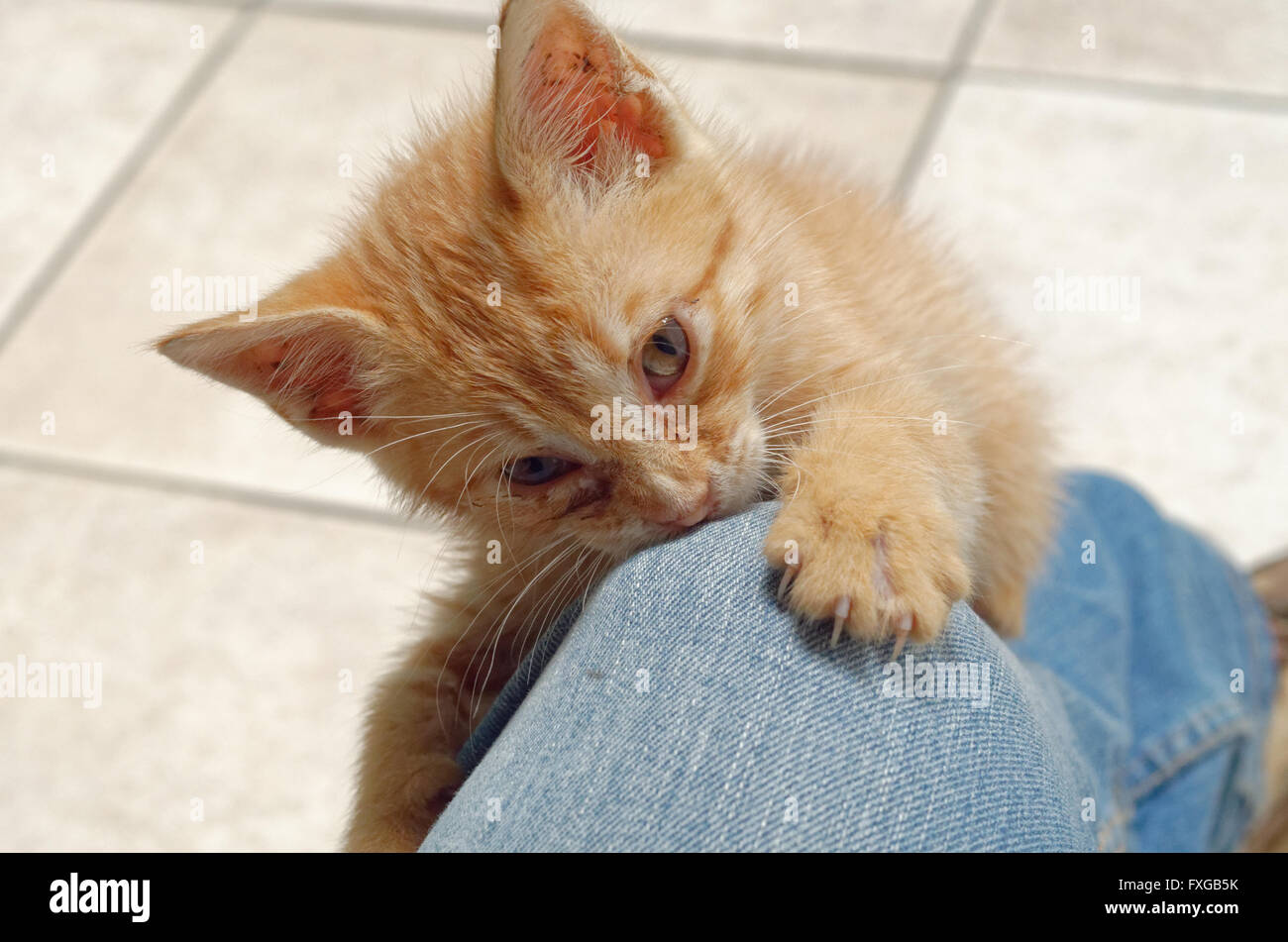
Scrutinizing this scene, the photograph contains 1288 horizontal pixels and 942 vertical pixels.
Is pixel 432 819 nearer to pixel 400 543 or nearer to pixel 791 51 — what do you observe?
pixel 400 543

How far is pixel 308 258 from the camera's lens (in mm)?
2348

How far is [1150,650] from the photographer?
4.84ft

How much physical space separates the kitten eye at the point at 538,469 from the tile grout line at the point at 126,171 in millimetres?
1674

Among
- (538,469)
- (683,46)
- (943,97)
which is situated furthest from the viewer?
(683,46)

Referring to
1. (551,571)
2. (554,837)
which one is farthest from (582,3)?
(554,837)

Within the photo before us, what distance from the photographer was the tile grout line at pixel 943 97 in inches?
90.1

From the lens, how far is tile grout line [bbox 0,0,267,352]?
7.59 ft

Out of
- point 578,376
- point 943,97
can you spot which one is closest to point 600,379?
point 578,376

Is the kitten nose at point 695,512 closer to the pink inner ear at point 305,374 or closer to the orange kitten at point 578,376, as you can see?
A: the orange kitten at point 578,376

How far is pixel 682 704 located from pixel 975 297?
92 centimetres

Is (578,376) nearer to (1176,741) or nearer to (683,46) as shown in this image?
(1176,741)

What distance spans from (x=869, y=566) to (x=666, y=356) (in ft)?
0.87

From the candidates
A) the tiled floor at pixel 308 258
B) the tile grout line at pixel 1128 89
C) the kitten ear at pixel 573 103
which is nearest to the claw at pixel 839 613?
the kitten ear at pixel 573 103

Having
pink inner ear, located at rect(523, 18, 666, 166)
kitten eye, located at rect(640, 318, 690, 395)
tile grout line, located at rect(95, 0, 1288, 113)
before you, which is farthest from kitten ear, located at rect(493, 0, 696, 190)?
tile grout line, located at rect(95, 0, 1288, 113)
